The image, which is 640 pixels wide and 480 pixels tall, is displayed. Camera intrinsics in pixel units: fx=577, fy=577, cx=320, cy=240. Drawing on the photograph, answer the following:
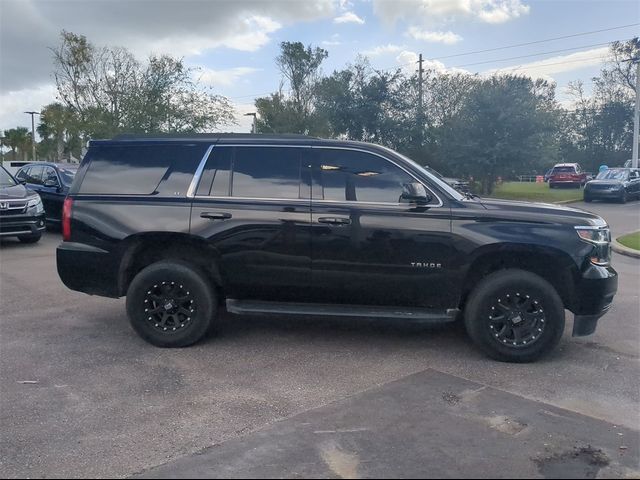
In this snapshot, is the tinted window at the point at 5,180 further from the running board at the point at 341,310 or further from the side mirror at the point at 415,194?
the side mirror at the point at 415,194

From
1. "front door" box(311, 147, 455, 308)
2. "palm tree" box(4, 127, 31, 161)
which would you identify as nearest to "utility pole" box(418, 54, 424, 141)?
"front door" box(311, 147, 455, 308)

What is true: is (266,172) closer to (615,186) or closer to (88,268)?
(88,268)

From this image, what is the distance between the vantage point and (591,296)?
524cm

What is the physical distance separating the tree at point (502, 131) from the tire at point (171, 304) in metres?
23.4

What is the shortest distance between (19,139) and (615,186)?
6556cm

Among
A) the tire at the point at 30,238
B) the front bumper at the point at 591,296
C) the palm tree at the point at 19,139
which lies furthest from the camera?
the palm tree at the point at 19,139

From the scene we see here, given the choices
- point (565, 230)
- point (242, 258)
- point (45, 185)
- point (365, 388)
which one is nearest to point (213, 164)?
point (242, 258)

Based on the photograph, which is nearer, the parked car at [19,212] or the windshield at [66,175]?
the parked car at [19,212]

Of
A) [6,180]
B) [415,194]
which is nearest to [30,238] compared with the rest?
[6,180]

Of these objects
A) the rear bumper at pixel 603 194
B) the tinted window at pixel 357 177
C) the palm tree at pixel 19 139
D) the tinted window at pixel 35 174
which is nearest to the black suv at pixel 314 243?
the tinted window at pixel 357 177

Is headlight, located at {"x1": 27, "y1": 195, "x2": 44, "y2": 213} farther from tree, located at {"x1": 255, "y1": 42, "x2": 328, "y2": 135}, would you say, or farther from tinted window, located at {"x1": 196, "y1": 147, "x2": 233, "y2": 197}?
tree, located at {"x1": 255, "y1": 42, "x2": 328, "y2": 135}

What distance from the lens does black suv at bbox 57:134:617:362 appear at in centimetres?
528

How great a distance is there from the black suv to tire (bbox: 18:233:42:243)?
7.67 meters

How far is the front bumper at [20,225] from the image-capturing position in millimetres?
11844
